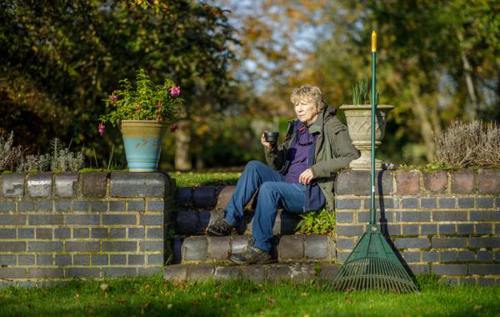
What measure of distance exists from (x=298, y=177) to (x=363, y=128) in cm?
77

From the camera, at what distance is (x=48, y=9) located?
38.1 ft

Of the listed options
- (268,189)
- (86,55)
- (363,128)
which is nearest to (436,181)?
(363,128)

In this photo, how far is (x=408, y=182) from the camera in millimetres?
6605

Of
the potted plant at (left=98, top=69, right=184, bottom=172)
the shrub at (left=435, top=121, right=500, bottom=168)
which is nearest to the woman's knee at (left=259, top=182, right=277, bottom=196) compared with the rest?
the potted plant at (left=98, top=69, right=184, bottom=172)

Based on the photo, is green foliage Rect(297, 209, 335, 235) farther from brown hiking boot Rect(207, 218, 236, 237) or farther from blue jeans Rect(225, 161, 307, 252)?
brown hiking boot Rect(207, 218, 236, 237)

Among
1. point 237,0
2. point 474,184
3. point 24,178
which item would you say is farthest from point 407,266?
point 237,0

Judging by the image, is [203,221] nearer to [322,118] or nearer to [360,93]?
[322,118]

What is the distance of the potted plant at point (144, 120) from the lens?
22.1ft

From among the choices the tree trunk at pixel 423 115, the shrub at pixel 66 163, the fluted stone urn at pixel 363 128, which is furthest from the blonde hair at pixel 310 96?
the tree trunk at pixel 423 115

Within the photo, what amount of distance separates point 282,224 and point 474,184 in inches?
64.1

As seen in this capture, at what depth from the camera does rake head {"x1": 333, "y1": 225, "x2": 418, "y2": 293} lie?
6184 mm

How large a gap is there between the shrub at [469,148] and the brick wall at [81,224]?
234 centimetres

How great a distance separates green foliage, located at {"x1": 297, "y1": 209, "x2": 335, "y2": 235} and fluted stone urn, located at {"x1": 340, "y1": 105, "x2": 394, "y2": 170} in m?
0.53

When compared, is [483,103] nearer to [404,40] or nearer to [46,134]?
[404,40]
